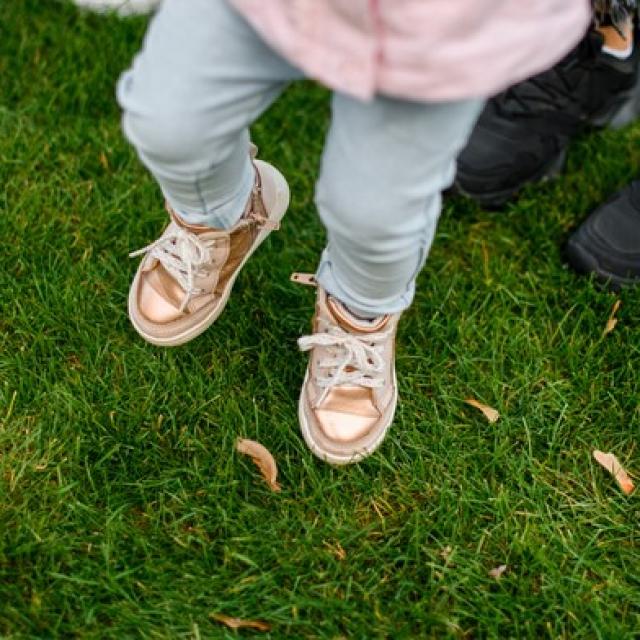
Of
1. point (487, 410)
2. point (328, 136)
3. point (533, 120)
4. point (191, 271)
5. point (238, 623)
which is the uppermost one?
point (328, 136)

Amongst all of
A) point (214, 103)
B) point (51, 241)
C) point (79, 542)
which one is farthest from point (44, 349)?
point (214, 103)

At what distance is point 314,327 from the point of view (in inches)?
65.4

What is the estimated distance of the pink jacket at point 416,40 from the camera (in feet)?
3.29

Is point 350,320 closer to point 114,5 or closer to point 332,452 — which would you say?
point 332,452

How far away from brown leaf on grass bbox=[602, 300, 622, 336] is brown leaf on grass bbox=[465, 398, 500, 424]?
12.3 inches

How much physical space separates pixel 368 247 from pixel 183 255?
47 cm

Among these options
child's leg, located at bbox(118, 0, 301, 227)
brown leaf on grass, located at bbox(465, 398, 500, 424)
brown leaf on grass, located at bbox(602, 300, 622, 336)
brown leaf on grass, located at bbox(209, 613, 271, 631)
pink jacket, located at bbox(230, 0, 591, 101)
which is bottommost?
brown leaf on grass, located at bbox(209, 613, 271, 631)

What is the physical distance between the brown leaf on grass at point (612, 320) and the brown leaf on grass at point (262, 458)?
2.43 feet

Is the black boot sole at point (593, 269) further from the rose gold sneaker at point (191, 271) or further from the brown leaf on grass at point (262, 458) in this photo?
the brown leaf on grass at point (262, 458)

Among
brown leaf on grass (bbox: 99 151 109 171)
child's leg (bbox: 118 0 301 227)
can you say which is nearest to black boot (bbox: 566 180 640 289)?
child's leg (bbox: 118 0 301 227)

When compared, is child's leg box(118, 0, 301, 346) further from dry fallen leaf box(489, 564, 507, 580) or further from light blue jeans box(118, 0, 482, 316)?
dry fallen leaf box(489, 564, 507, 580)

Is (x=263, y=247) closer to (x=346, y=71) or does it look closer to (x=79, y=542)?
(x=79, y=542)

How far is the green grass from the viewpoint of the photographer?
4.89ft

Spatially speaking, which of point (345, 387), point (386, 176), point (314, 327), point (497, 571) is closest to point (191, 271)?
point (314, 327)
